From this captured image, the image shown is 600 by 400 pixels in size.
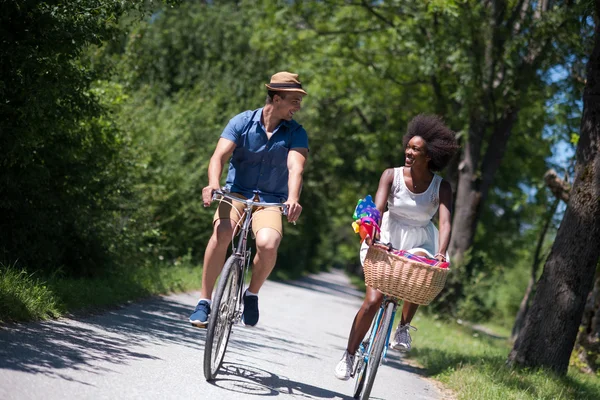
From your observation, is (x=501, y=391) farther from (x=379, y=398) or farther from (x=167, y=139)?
(x=167, y=139)

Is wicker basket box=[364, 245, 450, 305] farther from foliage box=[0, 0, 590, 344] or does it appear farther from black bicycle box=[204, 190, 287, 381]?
foliage box=[0, 0, 590, 344]

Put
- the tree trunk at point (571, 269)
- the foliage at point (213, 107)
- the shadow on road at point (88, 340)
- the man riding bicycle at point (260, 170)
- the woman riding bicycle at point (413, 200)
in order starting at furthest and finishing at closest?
the tree trunk at point (571, 269) < the foliage at point (213, 107) < the woman riding bicycle at point (413, 200) < the man riding bicycle at point (260, 170) < the shadow on road at point (88, 340)

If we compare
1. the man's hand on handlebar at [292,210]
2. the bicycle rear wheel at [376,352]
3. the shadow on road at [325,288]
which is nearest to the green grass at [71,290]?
the man's hand on handlebar at [292,210]

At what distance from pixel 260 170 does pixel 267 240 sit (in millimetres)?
647

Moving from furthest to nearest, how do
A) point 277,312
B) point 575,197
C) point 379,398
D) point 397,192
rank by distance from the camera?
1. point 277,312
2. point 575,197
3. point 379,398
4. point 397,192

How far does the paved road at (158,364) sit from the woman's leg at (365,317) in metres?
0.45

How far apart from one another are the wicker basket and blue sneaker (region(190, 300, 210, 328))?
47.8 inches

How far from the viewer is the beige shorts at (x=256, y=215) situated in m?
6.53

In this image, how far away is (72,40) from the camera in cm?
901

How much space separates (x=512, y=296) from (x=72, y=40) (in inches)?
1841

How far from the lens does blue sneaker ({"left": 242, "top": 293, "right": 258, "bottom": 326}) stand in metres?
6.63

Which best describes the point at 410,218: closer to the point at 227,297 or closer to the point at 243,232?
the point at 243,232

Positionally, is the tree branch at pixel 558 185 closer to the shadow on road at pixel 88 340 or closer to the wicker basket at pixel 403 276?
the shadow on road at pixel 88 340

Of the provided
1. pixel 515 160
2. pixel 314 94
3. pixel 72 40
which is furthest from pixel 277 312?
pixel 515 160
